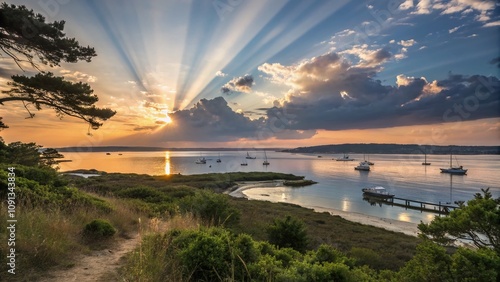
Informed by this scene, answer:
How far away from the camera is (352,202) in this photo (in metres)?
49.2

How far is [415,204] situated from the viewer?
4875 cm

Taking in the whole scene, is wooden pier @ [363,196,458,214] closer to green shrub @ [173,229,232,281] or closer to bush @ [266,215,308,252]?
bush @ [266,215,308,252]

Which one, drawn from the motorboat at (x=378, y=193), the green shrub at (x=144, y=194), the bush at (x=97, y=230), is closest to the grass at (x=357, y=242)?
the green shrub at (x=144, y=194)

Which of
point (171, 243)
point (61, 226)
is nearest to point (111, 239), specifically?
point (61, 226)

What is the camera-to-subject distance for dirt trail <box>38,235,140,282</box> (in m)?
4.90

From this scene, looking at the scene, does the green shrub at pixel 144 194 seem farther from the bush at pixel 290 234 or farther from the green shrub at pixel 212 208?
the bush at pixel 290 234

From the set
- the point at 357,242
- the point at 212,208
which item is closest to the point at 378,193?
the point at 357,242

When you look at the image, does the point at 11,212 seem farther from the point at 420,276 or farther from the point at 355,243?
the point at 355,243

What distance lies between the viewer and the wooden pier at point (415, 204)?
4238 cm

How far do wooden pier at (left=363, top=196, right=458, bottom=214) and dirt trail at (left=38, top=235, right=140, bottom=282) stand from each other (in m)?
47.6

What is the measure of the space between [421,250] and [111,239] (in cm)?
797

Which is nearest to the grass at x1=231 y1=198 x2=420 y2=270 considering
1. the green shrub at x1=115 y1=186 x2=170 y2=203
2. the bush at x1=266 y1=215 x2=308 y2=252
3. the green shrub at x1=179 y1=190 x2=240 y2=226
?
the bush at x1=266 y1=215 x2=308 y2=252

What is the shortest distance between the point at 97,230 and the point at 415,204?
54070 mm

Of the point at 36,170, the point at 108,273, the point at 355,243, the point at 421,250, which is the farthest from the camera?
the point at 355,243
